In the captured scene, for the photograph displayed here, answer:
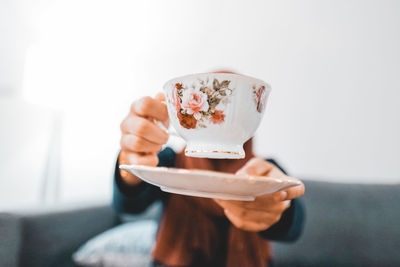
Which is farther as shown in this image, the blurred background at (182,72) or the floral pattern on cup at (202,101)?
the blurred background at (182,72)

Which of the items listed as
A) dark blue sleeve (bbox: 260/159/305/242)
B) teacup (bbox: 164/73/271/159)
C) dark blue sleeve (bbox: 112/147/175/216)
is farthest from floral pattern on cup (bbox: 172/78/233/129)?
dark blue sleeve (bbox: 260/159/305/242)

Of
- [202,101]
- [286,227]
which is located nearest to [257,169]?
[202,101]

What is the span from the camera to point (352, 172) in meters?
1.26

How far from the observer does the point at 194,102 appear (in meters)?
0.36

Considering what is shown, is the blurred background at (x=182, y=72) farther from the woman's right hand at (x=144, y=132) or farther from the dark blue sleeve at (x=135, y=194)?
the woman's right hand at (x=144, y=132)

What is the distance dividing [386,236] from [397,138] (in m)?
0.51

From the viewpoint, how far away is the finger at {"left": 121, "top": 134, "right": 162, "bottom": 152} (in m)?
0.43

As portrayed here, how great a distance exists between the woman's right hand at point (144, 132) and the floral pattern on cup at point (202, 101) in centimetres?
7

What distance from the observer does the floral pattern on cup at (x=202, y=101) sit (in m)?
0.35

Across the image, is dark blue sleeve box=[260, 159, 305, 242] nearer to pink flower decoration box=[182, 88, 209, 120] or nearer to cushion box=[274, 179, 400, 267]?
cushion box=[274, 179, 400, 267]

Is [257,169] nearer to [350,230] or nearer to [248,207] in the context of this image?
[248,207]

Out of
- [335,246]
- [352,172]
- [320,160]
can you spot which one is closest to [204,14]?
[320,160]

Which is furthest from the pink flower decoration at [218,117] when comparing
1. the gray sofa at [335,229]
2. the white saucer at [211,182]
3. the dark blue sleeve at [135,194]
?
the gray sofa at [335,229]

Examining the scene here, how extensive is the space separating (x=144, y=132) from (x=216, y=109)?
5.5 inches
